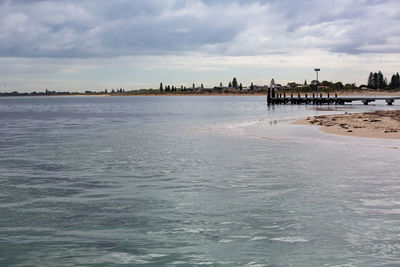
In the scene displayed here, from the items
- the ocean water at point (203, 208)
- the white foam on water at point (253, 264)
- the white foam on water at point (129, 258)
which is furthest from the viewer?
the ocean water at point (203, 208)

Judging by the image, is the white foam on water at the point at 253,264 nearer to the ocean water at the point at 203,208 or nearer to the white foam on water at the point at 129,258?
the ocean water at the point at 203,208

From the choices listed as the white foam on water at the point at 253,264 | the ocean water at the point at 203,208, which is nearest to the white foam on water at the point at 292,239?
the ocean water at the point at 203,208

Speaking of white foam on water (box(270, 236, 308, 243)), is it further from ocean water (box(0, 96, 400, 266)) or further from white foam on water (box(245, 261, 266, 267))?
white foam on water (box(245, 261, 266, 267))

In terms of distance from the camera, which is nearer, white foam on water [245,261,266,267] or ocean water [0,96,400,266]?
white foam on water [245,261,266,267]

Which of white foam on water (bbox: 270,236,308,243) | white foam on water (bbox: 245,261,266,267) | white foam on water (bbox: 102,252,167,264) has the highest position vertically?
white foam on water (bbox: 102,252,167,264)

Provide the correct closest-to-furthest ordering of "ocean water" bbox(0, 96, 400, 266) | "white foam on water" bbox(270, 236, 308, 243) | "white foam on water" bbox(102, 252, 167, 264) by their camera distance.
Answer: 1. "white foam on water" bbox(102, 252, 167, 264)
2. "ocean water" bbox(0, 96, 400, 266)
3. "white foam on water" bbox(270, 236, 308, 243)

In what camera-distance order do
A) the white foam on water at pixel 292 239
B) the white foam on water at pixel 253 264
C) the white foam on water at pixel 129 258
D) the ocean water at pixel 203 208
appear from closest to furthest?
the white foam on water at pixel 253 264
the white foam on water at pixel 129 258
the ocean water at pixel 203 208
the white foam on water at pixel 292 239

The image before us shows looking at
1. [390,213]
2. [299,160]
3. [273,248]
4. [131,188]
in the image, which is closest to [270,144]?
[299,160]

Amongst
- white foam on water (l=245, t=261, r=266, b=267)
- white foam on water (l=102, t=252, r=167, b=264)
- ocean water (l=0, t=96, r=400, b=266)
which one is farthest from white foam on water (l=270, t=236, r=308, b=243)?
white foam on water (l=102, t=252, r=167, b=264)

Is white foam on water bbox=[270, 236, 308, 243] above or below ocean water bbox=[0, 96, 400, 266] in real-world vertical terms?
below

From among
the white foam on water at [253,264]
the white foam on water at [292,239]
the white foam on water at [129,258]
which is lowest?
the white foam on water at [253,264]

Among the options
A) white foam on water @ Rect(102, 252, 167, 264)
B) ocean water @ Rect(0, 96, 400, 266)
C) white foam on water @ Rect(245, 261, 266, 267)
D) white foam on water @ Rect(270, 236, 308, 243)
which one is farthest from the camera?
white foam on water @ Rect(270, 236, 308, 243)

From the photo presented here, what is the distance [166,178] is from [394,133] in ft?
74.9

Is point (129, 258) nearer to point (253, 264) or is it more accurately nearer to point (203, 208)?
point (253, 264)
